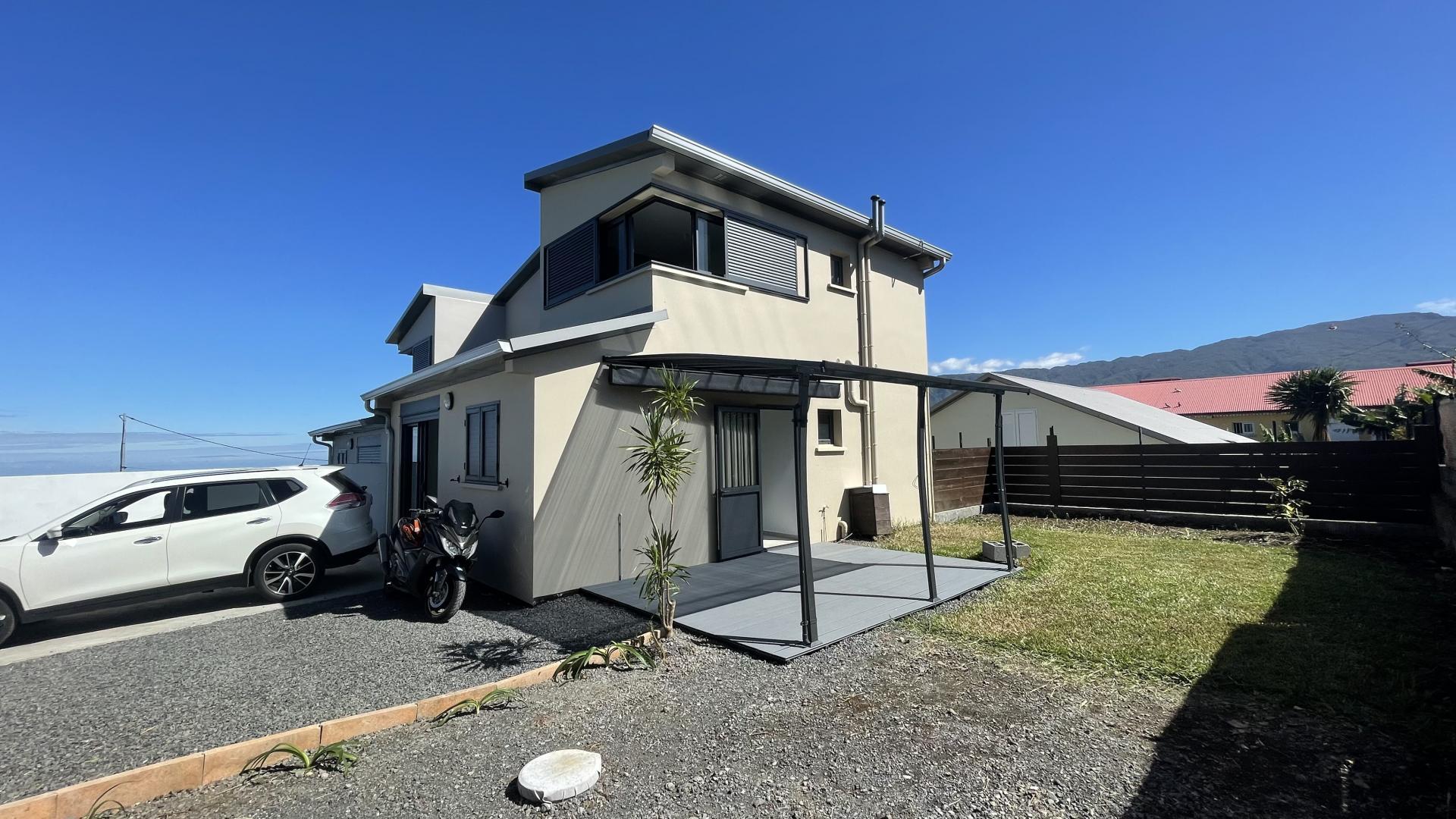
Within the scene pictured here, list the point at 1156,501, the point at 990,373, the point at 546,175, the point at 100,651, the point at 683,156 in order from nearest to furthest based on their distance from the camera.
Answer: the point at 100,651 → the point at 683,156 → the point at 546,175 → the point at 1156,501 → the point at 990,373

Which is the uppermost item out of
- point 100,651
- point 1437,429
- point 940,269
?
point 940,269

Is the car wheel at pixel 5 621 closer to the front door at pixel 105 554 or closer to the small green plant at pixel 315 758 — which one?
the front door at pixel 105 554

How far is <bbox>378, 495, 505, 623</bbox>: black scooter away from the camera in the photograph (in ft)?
19.3

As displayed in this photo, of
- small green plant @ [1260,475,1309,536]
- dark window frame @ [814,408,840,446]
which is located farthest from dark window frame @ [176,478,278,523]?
small green plant @ [1260,475,1309,536]

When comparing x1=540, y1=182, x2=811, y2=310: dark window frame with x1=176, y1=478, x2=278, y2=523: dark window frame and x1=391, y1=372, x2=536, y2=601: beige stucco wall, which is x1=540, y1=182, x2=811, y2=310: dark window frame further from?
x1=176, y1=478, x2=278, y2=523: dark window frame

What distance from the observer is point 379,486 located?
36.1 ft

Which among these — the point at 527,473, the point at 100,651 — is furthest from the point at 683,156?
the point at 100,651

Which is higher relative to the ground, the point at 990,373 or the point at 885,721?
the point at 990,373

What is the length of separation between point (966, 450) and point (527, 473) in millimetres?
10019

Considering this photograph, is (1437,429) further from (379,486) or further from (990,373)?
(379,486)

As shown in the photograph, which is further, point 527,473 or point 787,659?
point 527,473

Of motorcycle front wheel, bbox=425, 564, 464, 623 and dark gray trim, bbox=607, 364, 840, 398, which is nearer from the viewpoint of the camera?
motorcycle front wheel, bbox=425, 564, 464, 623

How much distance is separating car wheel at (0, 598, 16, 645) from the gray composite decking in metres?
5.45

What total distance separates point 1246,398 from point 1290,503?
35422 millimetres
